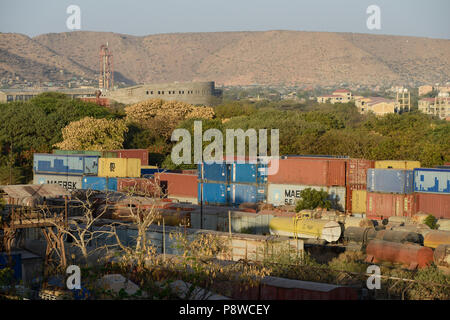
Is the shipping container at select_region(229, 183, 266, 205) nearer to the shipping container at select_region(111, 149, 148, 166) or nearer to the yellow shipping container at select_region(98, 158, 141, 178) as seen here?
the yellow shipping container at select_region(98, 158, 141, 178)

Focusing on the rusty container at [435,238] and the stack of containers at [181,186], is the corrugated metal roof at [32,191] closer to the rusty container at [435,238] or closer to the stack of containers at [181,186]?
the stack of containers at [181,186]

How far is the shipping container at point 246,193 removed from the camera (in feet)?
114

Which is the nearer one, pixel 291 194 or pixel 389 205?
pixel 389 205

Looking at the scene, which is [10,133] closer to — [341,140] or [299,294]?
[341,140]

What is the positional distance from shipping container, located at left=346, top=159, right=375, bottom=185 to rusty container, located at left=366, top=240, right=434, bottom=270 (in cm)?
983

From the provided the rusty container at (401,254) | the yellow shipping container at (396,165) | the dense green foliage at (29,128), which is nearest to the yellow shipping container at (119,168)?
the dense green foliage at (29,128)

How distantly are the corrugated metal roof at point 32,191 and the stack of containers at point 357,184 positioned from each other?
14230 millimetres

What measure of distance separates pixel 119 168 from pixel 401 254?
21.2 metres

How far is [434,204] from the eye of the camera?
30.3 metres

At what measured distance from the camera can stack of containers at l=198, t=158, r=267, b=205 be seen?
3456cm

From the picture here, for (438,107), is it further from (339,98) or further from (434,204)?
(434,204)

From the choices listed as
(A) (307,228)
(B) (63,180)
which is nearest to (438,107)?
(B) (63,180)

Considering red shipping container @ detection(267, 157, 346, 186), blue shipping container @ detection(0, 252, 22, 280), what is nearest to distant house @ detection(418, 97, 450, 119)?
red shipping container @ detection(267, 157, 346, 186)

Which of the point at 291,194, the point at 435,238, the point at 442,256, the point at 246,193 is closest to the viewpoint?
the point at 442,256
